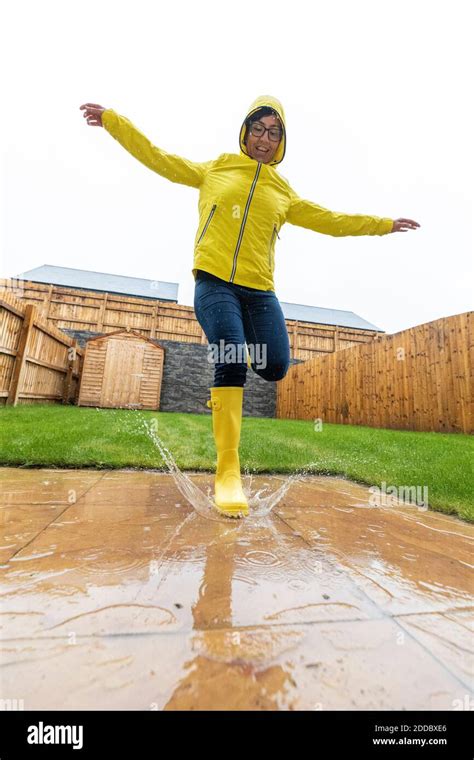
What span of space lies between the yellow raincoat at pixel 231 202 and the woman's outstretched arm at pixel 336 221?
12 cm

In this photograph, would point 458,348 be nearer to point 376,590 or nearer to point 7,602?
point 376,590

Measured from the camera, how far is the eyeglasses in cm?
203

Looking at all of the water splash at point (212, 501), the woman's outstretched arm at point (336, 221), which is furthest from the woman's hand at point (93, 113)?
the water splash at point (212, 501)

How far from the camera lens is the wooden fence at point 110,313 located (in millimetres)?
12516

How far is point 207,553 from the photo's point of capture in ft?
3.40

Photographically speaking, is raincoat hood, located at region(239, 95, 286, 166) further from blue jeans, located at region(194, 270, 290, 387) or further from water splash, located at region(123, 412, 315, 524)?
water splash, located at region(123, 412, 315, 524)

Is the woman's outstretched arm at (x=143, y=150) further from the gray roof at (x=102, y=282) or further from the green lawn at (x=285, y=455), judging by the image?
the gray roof at (x=102, y=282)

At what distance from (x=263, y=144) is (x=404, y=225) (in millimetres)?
1031

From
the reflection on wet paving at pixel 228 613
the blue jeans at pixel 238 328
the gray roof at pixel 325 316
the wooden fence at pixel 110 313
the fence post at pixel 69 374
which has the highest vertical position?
the gray roof at pixel 325 316

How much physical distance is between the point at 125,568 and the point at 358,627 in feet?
1.84

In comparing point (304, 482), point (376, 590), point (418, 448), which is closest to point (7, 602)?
point (376, 590)

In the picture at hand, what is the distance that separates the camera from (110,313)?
12766 mm

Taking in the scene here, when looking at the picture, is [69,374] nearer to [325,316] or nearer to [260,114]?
[260,114]

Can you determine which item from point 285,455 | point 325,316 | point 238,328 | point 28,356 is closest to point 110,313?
point 28,356
